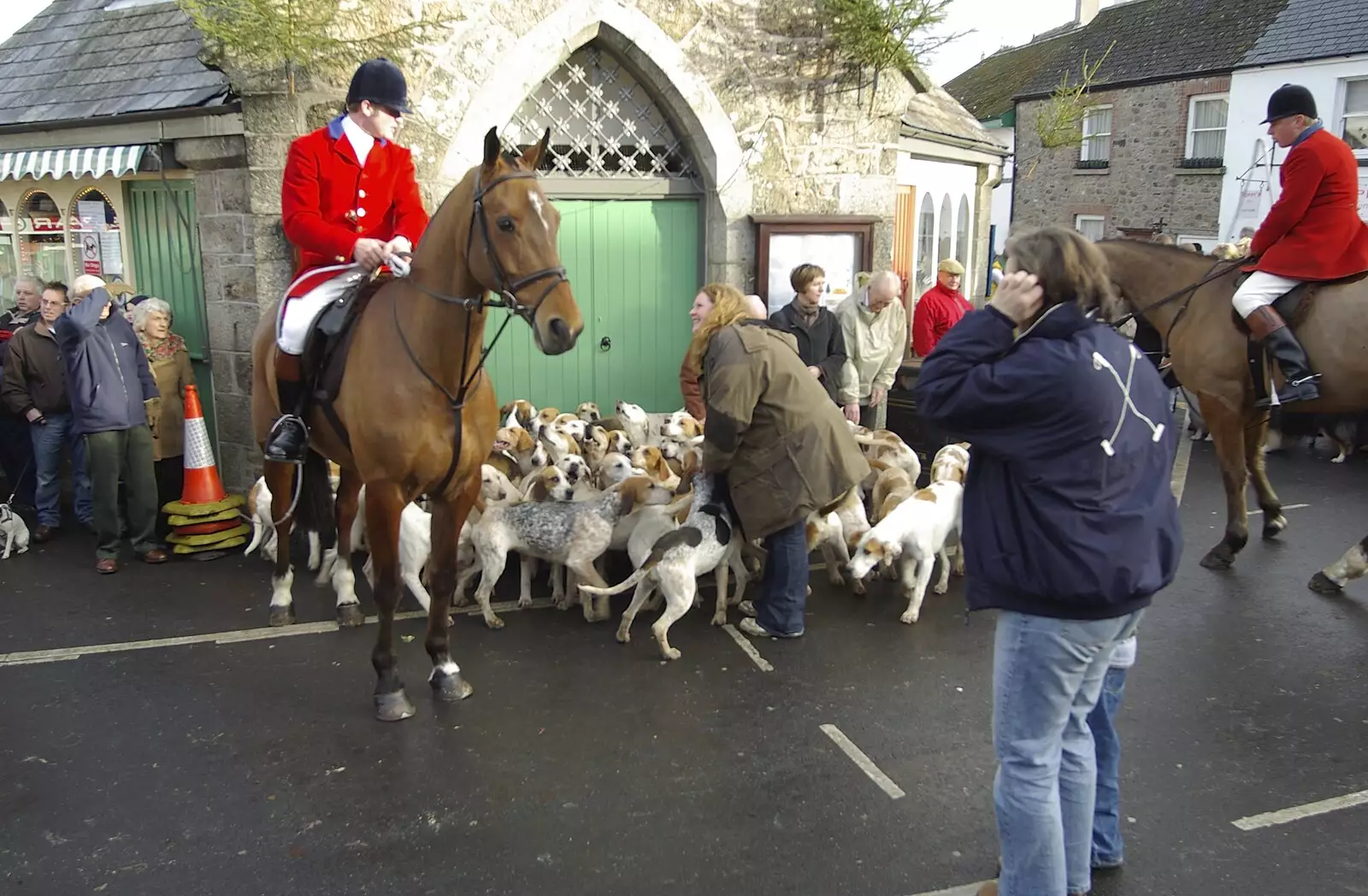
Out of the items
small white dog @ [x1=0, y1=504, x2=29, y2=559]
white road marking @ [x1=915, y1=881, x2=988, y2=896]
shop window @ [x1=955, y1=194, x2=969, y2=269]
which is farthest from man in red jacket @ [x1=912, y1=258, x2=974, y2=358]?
small white dog @ [x1=0, y1=504, x2=29, y2=559]

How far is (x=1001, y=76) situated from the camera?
3028 cm

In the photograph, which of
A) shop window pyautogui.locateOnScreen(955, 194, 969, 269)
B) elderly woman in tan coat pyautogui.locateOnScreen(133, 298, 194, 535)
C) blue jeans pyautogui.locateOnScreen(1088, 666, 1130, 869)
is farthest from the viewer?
shop window pyautogui.locateOnScreen(955, 194, 969, 269)

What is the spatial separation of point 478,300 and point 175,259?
16.4ft

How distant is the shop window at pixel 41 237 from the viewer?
912 centimetres

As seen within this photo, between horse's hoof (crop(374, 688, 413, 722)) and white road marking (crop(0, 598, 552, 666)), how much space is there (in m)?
1.09

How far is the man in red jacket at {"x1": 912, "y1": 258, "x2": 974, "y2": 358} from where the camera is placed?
8.82 metres

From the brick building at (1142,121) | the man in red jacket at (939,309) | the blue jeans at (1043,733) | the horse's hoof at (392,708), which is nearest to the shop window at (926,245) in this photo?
the man in red jacket at (939,309)

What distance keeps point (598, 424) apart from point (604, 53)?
2971 mm

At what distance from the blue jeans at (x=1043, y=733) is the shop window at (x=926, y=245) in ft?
31.7

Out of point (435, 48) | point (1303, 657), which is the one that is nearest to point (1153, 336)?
point (1303, 657)

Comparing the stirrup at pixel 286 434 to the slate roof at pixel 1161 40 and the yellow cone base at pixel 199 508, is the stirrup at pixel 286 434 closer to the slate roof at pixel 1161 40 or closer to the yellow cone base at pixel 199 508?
the yellow cone base at pixel 199 508

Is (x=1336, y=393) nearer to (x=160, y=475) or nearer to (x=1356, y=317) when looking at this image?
(x=1356, y=317)

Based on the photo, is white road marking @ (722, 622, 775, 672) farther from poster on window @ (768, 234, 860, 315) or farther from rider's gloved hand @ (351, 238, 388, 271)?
poster on window @ (768, 234, 860, 315)

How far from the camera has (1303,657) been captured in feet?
18.0
